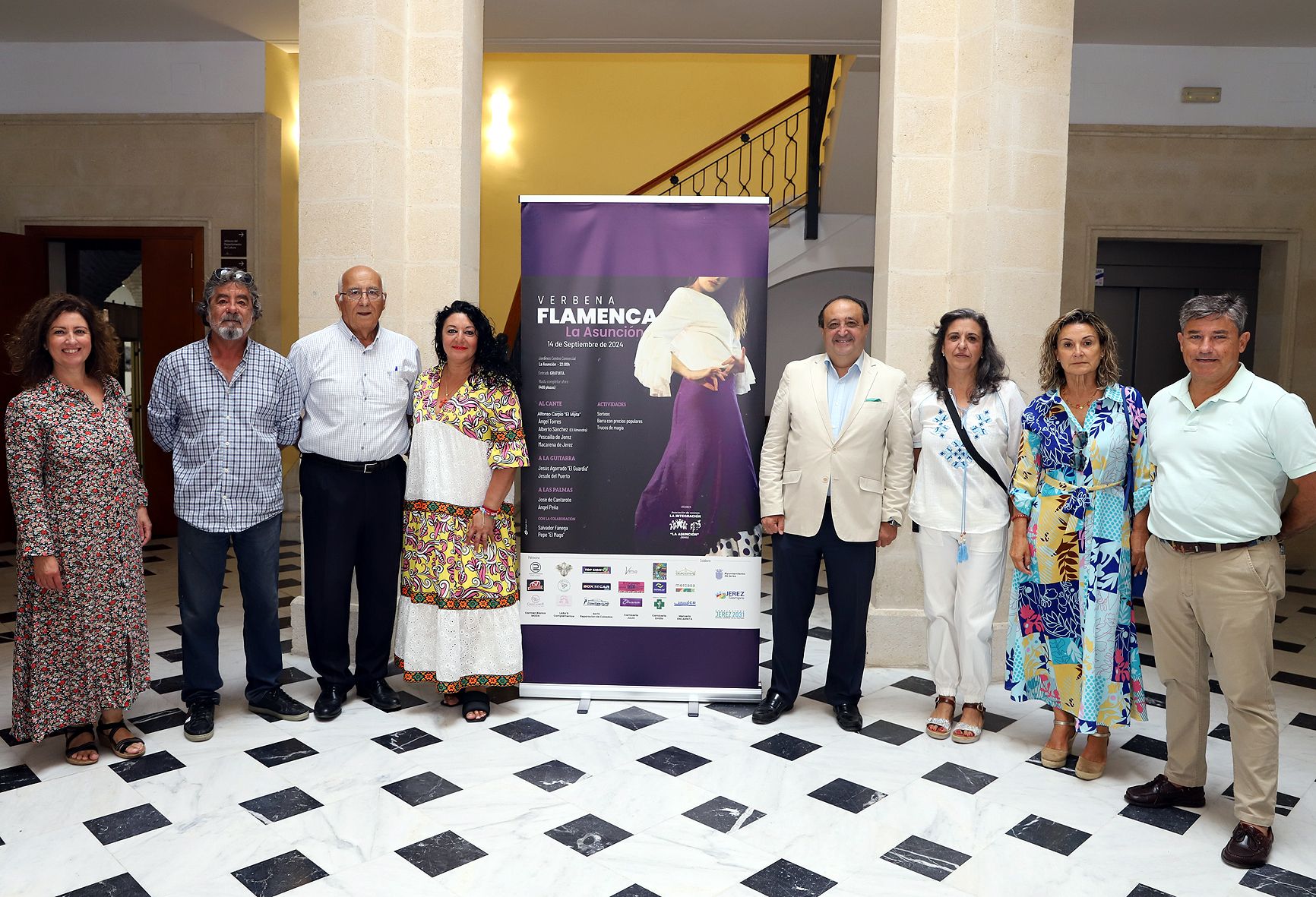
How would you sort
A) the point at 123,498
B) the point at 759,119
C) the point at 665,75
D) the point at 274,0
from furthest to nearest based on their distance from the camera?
the point at 665,75, the point at 759,119, the point at 274,0, the point at 123,498

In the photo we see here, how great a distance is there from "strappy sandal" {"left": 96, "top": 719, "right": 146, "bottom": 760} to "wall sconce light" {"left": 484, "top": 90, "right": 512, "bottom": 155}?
337 inches

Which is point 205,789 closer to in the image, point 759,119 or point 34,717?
point 34,717

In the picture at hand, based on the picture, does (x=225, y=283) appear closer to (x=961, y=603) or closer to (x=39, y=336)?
(x=39, y=336)

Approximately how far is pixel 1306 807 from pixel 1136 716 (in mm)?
589

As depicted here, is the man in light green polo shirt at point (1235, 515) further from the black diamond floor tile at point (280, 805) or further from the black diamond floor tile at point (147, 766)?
the black diamond floor tile at point (147, 766)

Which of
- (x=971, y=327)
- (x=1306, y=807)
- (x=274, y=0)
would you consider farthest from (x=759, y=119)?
(x=1306, y=807)

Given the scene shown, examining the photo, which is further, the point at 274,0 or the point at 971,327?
the point at 274,0

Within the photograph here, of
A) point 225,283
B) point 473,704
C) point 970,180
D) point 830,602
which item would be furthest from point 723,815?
point 970,180

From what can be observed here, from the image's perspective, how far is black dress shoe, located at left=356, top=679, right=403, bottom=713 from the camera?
409cm

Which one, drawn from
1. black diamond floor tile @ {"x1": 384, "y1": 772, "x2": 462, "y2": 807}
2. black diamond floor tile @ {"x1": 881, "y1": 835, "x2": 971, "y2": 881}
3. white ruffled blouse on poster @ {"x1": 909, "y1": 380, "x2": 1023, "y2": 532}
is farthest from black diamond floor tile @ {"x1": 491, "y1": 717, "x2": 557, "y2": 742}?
white ruffled blouse on poster @ {"x1": 909, "y1": 380, "x2": 1023, "y2": 532}

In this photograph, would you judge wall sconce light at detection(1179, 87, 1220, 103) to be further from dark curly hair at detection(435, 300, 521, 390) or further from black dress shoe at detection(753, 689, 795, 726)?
dark curly hair at detection(435, 300, 521, 390)

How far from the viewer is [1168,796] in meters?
3.24

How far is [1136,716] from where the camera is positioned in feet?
11.4

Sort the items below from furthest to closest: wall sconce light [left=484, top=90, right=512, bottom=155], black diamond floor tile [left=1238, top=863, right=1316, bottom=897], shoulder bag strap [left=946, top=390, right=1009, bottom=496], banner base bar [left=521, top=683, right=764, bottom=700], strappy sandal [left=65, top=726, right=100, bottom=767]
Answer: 1. wall sconce light [left=484, top=90, right=512, bottom=155]
2. banner base bar [left=521, top=683, right=764, bottom=700]
3. shoulder bag strap [left=946, top=390, right=1009, bottom=496]
4. strappy sandal [left=65, top=726, right=100, bottom=767]
5. black diamond floor tile [left=1238, top=863, right=1316, bottom=897]
